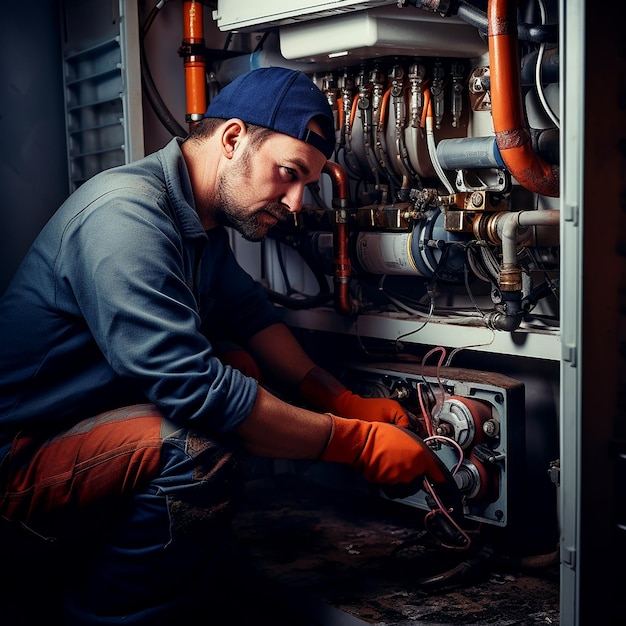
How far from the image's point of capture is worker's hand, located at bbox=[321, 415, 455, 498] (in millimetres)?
1600

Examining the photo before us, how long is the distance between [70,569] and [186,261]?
640mm

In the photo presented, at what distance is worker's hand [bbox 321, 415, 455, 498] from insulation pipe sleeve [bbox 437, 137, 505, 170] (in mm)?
613

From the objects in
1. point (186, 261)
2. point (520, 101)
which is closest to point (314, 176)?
point (186, 261)

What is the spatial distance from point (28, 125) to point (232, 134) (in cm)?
89

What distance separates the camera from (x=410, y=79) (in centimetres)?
195

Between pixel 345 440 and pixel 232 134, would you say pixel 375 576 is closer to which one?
pixel 345 440

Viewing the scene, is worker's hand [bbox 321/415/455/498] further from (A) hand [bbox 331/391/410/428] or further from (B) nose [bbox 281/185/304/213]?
(B) nose [bbox 281/185/304/213]

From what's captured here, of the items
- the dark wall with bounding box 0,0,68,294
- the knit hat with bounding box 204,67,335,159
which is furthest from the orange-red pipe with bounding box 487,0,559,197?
the dark wall with bounding box 0,0,68,294

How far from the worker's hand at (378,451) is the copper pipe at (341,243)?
524mm

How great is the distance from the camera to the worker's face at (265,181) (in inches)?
66.9

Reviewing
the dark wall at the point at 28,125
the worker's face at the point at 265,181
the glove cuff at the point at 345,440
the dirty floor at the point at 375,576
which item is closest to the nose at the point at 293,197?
the worker's face at the point at 265,181

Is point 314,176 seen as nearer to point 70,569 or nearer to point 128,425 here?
point 128,425

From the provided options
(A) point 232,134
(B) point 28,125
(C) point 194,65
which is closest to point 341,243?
(A) point 232,134

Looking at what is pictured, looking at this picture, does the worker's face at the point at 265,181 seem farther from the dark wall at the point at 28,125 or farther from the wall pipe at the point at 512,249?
the dark wall at the point at 28,125
